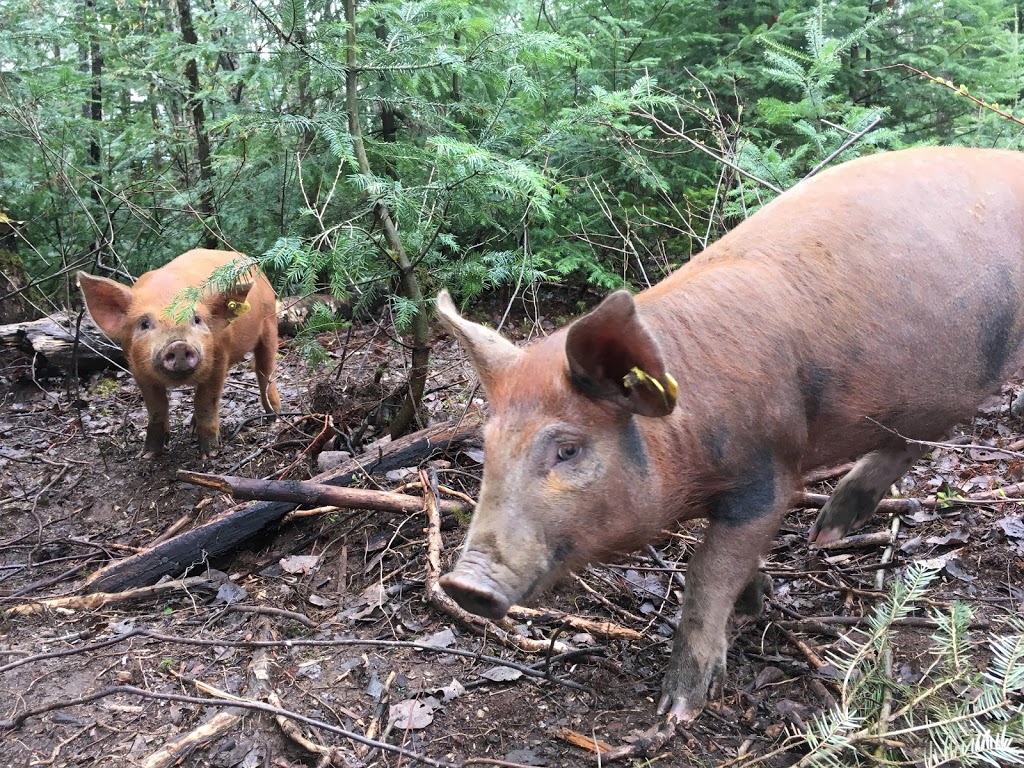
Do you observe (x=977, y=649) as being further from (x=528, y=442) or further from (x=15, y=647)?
(x=15, y=647)

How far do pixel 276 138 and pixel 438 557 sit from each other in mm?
3539

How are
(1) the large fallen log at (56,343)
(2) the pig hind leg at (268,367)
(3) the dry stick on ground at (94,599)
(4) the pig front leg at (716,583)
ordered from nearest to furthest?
(4) the pig front leg at (716,583), (3) the dry stick on ground at (94,599), (2) the pig hind leg at (268,367), (1) the large fallen log at (56,343)

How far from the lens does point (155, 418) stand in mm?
6301

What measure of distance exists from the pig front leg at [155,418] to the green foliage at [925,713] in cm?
522

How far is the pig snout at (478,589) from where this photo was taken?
2.62 meters

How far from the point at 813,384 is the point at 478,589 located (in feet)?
5.66

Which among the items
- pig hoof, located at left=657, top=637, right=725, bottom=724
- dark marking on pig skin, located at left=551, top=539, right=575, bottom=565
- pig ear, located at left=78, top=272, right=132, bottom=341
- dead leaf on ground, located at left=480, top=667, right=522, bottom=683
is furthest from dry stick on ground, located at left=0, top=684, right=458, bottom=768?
pig ear, located at left=78, top=272, right=132, bottom=341

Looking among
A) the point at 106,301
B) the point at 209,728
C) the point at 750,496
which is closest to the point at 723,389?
the point at 750,496

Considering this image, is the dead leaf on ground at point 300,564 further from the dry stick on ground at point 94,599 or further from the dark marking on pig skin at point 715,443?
the dark marking on pig skin at point 715,443

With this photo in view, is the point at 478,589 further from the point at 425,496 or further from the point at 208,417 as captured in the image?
the point at 208,417

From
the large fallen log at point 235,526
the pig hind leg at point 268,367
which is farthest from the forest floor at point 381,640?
the pig hind leg at point 268,367

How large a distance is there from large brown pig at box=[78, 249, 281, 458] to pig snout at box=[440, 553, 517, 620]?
3.62m

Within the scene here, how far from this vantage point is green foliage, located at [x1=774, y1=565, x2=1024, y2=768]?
7.96 ft

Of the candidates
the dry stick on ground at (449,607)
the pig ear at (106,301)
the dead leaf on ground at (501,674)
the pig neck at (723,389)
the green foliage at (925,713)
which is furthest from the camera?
the pig ear at (106,301)
